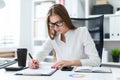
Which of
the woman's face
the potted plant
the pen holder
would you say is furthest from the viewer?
the potted plant

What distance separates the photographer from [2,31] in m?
3.25

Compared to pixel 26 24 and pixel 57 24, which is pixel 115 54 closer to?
pixel 57 24

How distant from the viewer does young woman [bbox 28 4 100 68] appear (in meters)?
1.71

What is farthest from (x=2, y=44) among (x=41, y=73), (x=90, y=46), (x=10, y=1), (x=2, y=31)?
(x=41, y=73)

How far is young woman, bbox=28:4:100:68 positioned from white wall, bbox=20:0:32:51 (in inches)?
59.5

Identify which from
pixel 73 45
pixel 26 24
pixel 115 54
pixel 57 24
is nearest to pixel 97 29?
pixel 73 45

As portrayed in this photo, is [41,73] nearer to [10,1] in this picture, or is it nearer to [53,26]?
[53,26]

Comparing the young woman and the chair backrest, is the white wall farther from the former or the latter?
the young woman

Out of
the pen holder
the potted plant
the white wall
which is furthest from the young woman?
the white wall

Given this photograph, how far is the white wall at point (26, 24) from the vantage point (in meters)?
3.36

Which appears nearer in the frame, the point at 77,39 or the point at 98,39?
the point at 77,39

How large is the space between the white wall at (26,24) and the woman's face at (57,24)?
1678 millimetres

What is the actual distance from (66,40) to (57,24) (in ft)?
0.72

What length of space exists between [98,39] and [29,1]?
5.69 ft
